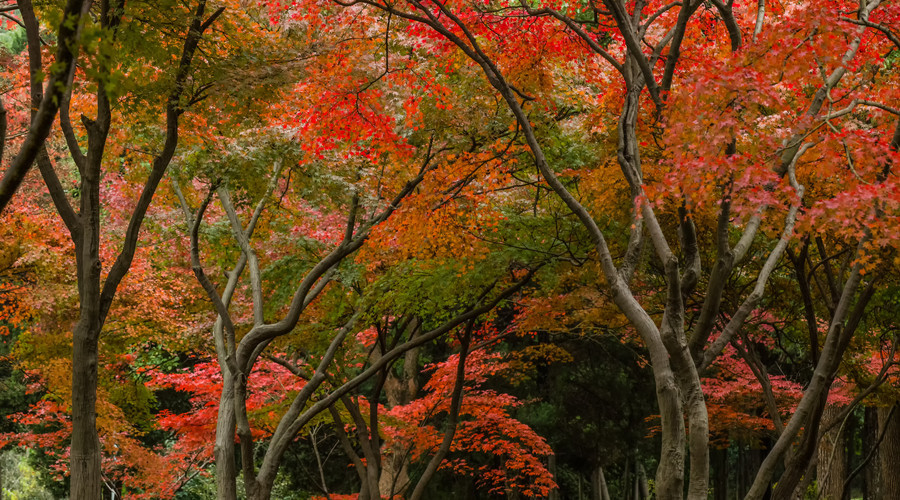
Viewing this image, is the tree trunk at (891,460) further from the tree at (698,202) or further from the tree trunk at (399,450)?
the tree trunk at (399,450)

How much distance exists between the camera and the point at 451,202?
7.86 meters

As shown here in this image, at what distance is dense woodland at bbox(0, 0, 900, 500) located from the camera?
213 inches

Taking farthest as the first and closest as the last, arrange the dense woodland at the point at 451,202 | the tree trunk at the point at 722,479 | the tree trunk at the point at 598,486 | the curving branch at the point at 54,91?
1. the tree trunk at the point at 598,486
2. the tree trunk at the point at 722,479
3. the dense woodland at the point at 451,202
4. the curving branch at the point at 54,91

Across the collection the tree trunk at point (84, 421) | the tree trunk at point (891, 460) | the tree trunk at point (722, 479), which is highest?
the tree trunk at point (84, 421)

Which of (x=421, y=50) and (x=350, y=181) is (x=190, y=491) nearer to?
(x=350, y=181)

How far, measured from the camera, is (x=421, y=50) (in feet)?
25.5

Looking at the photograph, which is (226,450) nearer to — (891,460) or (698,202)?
(698,202)

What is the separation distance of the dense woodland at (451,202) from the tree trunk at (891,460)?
0.06 m

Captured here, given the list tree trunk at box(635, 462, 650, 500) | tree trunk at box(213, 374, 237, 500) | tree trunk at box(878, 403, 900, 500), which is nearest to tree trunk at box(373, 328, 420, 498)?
tree trunk at box(213, 374, 237, 500)

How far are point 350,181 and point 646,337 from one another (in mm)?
4502

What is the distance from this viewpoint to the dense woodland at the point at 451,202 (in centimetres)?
540

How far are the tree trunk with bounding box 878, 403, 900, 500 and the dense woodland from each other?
2.2 inches

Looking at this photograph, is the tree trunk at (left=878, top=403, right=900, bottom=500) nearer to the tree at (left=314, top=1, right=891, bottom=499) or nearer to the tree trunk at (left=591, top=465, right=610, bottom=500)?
the tree trunk at (left=591, top=465, right=610, bottom=500)

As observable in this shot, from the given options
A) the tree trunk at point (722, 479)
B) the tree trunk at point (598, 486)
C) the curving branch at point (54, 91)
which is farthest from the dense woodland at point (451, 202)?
the tree trunk at point (598, 486)
